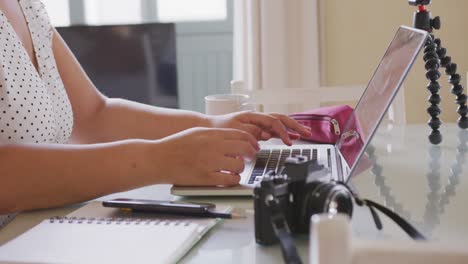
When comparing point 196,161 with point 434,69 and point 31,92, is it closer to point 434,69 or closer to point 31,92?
point 31,92

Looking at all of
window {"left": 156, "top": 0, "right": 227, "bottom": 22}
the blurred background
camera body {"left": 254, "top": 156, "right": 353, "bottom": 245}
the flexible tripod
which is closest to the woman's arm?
camera body {"left": 254, "top": 156, "right": 353, "bottom": 245}

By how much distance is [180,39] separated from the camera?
2.83 meters

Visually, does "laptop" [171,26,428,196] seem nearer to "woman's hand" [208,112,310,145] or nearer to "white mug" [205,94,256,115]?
"woman's hand" [208,112,310,145]

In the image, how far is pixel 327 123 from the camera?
1.28 metres

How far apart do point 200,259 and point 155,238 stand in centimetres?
6

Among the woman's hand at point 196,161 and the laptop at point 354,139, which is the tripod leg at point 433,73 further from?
the woman's hand at point 196,161

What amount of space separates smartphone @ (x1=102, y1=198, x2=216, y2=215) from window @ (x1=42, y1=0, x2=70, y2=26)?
2014mm

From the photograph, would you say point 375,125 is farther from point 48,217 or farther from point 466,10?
point 466,10

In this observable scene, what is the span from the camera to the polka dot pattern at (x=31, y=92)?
1.05m

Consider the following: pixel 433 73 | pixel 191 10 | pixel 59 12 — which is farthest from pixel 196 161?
pixel 59 12

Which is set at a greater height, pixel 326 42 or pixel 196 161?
pixel 326 42

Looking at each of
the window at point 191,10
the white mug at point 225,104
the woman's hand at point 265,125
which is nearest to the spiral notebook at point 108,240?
the woman's hand at point 265,125

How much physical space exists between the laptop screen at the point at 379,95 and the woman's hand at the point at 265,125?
8 centimetres

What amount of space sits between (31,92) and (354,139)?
20.1 inches
